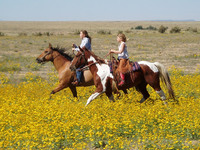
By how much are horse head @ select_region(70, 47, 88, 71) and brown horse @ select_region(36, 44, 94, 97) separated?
0.78 meters

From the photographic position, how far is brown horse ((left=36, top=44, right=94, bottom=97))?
426 inches

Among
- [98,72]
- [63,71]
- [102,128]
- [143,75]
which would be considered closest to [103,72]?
[98,72]

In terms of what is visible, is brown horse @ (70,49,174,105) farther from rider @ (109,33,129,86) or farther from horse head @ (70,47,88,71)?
horse head @ (70,47,88,71)

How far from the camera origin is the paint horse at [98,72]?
372 inches

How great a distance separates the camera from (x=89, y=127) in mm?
7254

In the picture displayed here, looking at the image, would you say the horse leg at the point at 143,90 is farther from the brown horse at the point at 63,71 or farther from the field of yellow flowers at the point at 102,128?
the brown horse at the point at 63,71

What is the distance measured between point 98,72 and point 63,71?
189cm

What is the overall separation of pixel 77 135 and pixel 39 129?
76 centimetres

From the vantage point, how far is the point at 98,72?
31.5ft

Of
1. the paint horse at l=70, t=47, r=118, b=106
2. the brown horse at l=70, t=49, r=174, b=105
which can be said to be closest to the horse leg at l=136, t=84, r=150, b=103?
the brown horse at l=70, t=49, r=174, b=105

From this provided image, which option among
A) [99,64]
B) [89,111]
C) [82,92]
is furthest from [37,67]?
[89,111]

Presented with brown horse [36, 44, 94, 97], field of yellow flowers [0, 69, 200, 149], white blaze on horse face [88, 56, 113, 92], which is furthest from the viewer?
brown horse [36, 44, 94, 97]

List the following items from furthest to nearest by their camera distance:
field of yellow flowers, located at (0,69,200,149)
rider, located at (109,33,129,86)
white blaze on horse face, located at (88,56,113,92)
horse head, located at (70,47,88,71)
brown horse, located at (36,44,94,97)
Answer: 1. brown horse, located at (36,44,94,97)
2. horse head, located at (70,47,88,71)
3. white blaze on horse face, located at (88,56,113,92)
4. rider, located at (109,33,129,86)
5. field of yellow flowers, located at (0,69,200,149)

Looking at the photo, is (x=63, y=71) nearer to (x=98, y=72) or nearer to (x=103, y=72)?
(x=98, y=72)
